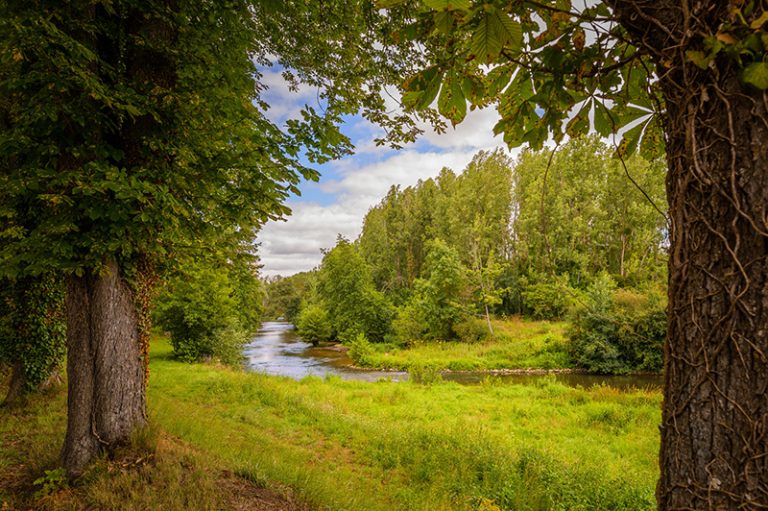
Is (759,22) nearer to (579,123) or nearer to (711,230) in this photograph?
(711,230)

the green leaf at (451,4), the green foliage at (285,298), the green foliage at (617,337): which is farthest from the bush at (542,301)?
the green foliage at (285,298)

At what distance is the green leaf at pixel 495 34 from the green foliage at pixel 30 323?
9108mm

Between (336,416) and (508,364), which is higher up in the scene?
(336,416)

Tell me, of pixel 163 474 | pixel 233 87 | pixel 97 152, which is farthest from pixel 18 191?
pixel 163 474

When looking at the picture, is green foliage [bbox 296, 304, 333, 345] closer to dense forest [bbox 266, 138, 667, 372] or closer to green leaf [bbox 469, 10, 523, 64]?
dense forest [bbox 266, 138, 667, 372]

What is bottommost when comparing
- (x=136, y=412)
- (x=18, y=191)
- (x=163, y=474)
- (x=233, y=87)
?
(x=163, y=474)

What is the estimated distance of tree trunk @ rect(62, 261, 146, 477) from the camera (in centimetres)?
415

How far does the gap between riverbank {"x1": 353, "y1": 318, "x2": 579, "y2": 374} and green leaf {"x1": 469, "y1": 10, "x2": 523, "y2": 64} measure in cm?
2045

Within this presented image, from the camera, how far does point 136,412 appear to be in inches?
175

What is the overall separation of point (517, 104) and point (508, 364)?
23985mm

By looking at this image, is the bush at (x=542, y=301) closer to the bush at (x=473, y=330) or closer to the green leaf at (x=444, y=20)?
the bush at (x=473, y=330)

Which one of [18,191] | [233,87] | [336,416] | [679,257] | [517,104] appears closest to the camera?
[679,257]

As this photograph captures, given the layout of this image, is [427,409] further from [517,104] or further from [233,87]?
[517,104]

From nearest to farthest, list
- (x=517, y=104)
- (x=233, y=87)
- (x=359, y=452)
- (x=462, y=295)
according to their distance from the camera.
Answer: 1. (x=517, y=104)
2. (x=233, y=87)
3. (x=359, y=452)
4. (x=462, y=295)
